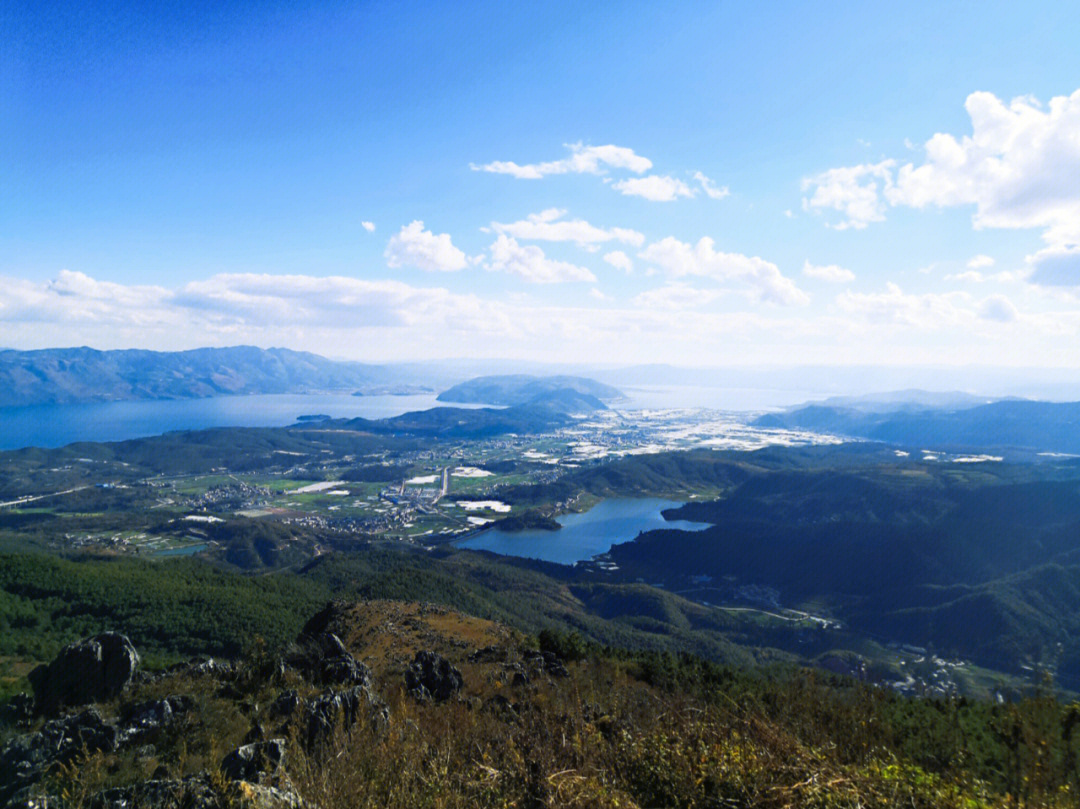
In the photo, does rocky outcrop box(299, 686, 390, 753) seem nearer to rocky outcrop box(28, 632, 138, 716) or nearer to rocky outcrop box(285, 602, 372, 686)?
rocky outcrop box(285, 602, 372, 686)

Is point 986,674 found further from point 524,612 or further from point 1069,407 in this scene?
point 1069,407

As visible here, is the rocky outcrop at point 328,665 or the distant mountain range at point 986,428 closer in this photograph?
the rocky outcrop at point 328,665

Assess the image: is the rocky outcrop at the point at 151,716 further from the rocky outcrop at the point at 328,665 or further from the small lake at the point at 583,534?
the small lake at the point at 583,534

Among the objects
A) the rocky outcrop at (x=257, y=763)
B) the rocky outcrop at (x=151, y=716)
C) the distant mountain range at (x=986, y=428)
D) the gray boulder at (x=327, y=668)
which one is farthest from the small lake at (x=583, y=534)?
the distant mountain range at (x=986, y=428)

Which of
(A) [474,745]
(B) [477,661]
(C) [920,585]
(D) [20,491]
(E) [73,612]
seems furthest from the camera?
(D) [20,491]

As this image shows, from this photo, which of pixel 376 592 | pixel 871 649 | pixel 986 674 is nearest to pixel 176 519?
pixel 376 592

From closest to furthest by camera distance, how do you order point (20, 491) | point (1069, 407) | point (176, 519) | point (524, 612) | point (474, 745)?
point (474, 745) < point (524, 612) < point (176, 519) < point (20, 491) < point (1069, 407)

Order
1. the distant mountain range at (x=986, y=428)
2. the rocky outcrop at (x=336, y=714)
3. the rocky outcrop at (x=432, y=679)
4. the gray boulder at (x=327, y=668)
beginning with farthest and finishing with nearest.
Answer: the distant mountain range at (x=986, y=428) < the rocky outcrop at (x=432, y=679) < the gray boulder at (x=327, y=668) < the rocky outcrop at (x=336, y=714)
